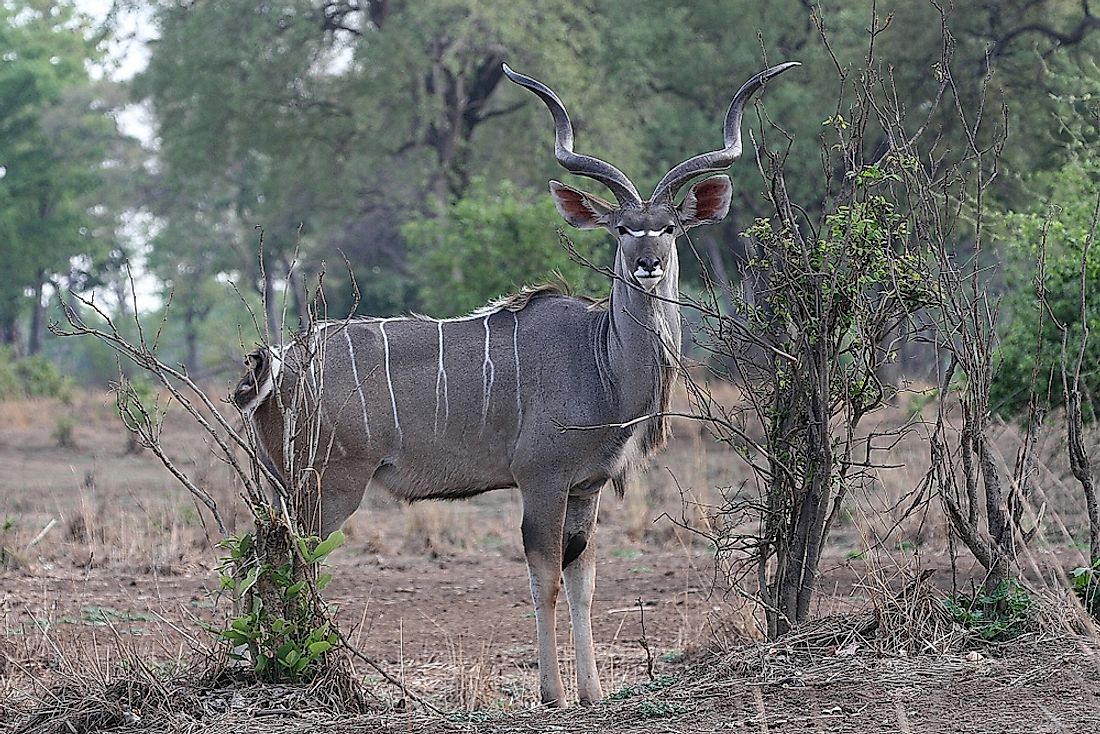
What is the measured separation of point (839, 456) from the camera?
14.3 ft

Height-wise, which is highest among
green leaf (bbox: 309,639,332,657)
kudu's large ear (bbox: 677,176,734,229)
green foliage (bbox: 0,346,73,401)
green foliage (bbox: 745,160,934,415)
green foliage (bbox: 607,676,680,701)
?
kudu's large ear (bbox: 677,176,734,229)

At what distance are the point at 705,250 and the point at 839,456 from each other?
55.6 feet

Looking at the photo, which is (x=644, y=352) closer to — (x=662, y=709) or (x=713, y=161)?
(x=713, y=161)

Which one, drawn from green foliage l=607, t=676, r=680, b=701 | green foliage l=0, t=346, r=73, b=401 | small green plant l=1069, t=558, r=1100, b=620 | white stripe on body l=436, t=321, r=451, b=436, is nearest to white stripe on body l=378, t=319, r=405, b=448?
white stripe on body l=436, t=321, r=451, b=436

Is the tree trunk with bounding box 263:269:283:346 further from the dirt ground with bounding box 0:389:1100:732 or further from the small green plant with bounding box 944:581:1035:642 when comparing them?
the small green plant with bounding box 944:581:1035:642

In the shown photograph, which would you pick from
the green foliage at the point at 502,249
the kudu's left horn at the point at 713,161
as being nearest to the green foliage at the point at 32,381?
the green foliage at the point at 502,249

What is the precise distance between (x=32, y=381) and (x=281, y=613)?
16248 mm

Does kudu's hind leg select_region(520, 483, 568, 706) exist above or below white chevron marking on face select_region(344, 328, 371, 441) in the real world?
below

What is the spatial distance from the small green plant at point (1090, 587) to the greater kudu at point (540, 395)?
4.61 feet

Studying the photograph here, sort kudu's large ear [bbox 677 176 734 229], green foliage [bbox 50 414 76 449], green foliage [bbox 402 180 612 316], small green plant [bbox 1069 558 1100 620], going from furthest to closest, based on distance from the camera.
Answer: green foliage [bbox 50 414 76 449], green foliage [bbox 402 180 612 316], kudu's large ear [bbox 677 176 734 229], small green plant [bbox 1069 558 1100 620]

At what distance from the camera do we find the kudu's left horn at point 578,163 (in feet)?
15.6

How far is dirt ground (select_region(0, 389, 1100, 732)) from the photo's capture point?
3633 mm

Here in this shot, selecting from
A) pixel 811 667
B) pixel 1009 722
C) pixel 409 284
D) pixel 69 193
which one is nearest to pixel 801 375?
pixel 811 667

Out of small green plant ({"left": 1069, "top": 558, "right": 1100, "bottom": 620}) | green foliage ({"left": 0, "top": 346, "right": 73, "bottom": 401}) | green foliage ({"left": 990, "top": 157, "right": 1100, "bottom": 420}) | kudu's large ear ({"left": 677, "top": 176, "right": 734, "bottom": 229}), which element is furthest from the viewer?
green foliage ({"left": 0, "top": 346, "right": 73, "bottom": 401})
